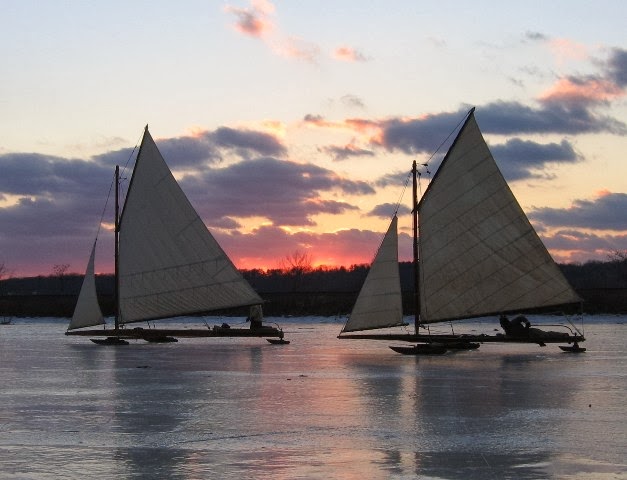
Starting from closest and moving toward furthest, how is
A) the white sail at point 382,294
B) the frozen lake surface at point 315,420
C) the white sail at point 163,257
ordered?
the frozen lake surface at point 315,420 → the white sail at point 382,294 → the white sail at point 163,257

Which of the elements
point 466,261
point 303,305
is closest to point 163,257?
point 466,261

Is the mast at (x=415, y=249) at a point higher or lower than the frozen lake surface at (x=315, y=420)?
higher

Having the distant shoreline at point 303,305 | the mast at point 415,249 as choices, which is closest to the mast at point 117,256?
the mast at point 415,249

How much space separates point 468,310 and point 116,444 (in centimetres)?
3032

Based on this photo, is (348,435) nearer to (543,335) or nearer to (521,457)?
(521,457)

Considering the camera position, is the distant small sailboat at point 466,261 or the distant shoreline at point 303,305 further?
the distant shoreline at point 303,305

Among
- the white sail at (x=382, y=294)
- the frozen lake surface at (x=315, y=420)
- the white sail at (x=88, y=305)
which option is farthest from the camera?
the white sail at (x=88, y=305)

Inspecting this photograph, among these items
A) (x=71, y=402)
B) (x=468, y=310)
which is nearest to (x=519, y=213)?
(x=468, y=310)

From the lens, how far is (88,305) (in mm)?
59438

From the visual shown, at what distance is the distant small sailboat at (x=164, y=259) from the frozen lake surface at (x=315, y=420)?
554 inches

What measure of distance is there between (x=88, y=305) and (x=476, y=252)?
80.3 ft

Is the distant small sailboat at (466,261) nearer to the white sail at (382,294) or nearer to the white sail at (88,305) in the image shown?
the white sail at (382,294)

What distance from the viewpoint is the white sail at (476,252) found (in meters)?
47.2

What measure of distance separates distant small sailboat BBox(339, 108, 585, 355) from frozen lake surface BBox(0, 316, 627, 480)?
5.07 m
